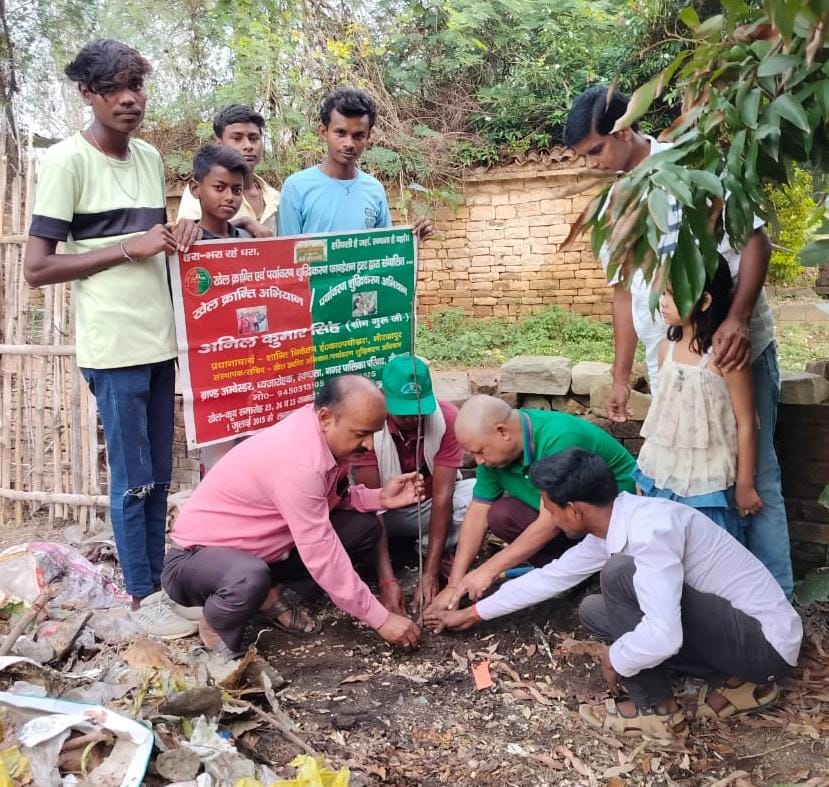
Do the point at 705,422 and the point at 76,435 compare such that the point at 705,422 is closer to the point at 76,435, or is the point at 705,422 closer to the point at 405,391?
the point at 405,391

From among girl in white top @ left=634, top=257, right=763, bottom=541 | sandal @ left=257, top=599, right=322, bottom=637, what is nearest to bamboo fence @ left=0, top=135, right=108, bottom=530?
sandal @ left=257, top=599, right=322, bottom=637

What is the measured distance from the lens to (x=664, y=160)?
6.21 feet

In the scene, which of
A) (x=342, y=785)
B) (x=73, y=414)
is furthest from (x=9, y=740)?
(x=73, y=414)

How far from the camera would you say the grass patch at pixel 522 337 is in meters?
9.48

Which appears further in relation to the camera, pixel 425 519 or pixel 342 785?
pixel 425 519

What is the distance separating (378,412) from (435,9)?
9.42 m

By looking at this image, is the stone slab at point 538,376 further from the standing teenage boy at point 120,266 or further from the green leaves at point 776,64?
the green leaves at point 776,64

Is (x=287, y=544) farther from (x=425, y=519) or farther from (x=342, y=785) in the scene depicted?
(x=342, y=785)

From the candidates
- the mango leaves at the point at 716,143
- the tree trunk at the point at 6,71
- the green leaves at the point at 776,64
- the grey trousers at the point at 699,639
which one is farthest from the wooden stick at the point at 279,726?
the tree trunk at the point at 6,71

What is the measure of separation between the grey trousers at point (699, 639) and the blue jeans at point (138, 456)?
6.52 feet

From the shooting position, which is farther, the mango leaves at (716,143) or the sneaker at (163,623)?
the sneaker at (163,623)

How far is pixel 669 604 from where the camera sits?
8.71 ft

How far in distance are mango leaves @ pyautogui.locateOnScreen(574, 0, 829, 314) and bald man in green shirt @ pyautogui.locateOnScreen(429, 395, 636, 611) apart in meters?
1.49

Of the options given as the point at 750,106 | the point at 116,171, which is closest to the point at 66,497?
the point at 116,171
